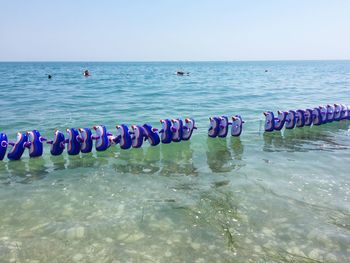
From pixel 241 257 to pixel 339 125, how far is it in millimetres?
12497

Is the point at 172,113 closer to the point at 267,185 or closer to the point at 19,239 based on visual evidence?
the point at 267,185

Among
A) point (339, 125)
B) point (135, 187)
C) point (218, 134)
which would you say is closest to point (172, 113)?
point (218, 134)

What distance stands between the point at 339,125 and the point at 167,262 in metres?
13.2

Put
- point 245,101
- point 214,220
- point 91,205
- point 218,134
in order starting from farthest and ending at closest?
point 245,101 → point 218,134 → point 91,205 → point 214,220

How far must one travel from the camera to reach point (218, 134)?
12570 mm

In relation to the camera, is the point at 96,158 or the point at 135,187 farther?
the point at 96,158

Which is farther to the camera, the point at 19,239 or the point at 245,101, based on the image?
the point at 245,101

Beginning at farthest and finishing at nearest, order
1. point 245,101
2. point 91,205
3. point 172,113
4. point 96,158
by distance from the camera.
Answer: point 245,101 < point 172,113 < point 96,158 < point 91,205

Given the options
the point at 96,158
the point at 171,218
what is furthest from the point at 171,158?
the point at 171,218

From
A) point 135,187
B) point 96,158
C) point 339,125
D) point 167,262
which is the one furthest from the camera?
point 339,125

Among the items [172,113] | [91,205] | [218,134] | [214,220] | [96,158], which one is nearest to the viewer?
[214,220]

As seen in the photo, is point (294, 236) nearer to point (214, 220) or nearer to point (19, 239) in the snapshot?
point (214, 220)

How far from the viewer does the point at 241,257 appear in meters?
5.11

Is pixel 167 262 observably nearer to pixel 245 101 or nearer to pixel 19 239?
pixel 19 239
